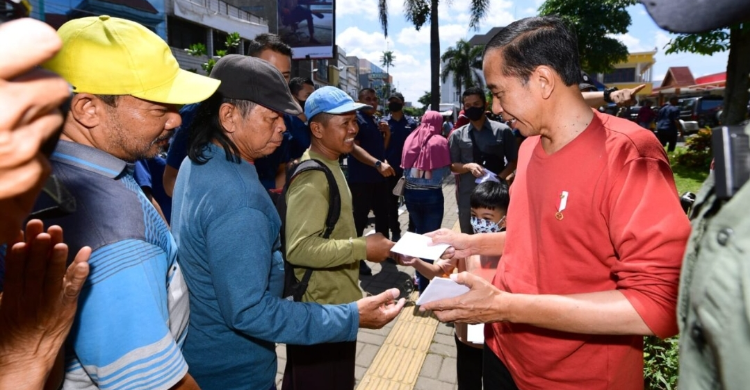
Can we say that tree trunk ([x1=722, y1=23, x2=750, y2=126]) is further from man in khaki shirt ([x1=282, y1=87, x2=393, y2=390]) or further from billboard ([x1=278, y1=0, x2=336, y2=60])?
billboard ([x1=278, y1=0, x2=336, y2=60])

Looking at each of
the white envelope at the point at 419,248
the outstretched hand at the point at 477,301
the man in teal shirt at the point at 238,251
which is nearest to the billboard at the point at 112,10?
the man in teal shirt at the point at 238,251

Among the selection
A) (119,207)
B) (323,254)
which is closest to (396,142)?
(323,254)

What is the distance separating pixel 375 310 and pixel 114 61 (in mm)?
1340

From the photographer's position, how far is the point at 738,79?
10.5 metres

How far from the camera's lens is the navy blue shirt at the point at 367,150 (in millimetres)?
5555

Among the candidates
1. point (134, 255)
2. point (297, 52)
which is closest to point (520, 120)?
point (134, 255)

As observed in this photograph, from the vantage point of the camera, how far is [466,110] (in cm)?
495

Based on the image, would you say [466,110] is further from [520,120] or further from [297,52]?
[297,52]

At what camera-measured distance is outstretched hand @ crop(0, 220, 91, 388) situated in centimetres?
84

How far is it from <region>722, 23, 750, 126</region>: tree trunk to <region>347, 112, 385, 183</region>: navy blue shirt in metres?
9.86

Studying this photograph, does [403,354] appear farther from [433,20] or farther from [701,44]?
[433,20]

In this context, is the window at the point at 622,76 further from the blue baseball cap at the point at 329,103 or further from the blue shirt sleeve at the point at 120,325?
the blue shirt sleeve at the point at 120,325

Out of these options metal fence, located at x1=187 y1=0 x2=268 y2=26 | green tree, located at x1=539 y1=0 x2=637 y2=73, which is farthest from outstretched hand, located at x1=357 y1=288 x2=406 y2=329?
metal fence, located at x1=187 y1=0 x2=268 y2=26

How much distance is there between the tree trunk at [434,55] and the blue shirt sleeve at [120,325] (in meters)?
18.4
